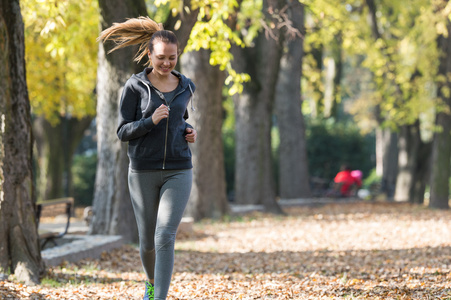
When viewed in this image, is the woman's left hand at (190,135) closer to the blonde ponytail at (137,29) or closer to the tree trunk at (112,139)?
the blonde ponytail at (137,29)

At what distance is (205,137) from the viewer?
1475cm

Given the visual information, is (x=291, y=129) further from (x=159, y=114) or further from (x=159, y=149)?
(x=159, y=114)

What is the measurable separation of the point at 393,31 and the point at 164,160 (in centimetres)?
2342

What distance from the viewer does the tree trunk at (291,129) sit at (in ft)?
71.2

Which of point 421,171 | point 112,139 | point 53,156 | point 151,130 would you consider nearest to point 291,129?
point 421,171

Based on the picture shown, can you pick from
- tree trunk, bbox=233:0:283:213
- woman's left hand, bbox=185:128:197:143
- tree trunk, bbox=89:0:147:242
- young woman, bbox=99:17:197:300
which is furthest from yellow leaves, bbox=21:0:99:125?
woman's left hand, bbox=185:128:197:143

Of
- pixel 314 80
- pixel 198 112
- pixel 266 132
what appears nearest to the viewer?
pixel 198 112

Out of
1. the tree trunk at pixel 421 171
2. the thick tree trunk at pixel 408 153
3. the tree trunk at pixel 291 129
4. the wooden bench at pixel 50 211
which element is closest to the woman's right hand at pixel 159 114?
the wooden bench at pixel 50 211

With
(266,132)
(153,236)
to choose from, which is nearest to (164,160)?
(153,236)

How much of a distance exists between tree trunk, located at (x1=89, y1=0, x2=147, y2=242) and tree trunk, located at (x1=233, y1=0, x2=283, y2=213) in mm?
6838

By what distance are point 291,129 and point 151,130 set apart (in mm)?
17284

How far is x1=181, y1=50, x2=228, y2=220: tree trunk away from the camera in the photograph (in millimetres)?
14422

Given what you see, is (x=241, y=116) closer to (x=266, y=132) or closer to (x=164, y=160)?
(x=266, y=132)

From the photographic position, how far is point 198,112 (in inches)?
575
